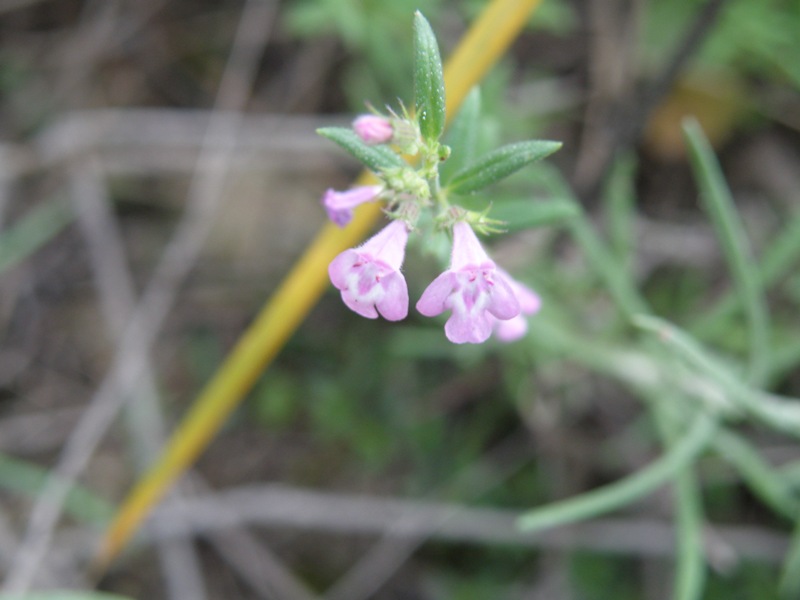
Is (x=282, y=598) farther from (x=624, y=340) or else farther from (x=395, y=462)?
(x=624, y=340)

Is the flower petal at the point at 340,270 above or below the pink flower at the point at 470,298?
above

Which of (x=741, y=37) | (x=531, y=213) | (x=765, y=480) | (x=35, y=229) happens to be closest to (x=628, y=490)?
(x=765, y=480)

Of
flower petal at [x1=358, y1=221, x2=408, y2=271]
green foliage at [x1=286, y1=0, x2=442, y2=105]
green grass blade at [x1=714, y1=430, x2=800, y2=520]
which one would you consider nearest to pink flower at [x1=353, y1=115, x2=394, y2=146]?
flower petal at [x1=358, y1=221, x2=408, y2=271]

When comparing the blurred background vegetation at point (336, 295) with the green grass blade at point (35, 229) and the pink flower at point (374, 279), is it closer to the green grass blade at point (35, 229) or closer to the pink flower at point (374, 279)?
the green grass blade at point (35, 229)

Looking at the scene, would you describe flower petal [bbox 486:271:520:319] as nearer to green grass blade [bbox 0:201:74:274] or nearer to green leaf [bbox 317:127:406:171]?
green leaf [bbox 317:127:406:171]

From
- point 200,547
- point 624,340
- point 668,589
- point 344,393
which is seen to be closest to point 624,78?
point 624,340

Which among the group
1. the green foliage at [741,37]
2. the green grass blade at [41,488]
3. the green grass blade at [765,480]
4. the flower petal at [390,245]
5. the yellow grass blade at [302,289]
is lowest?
the green grass blade at [765,480]

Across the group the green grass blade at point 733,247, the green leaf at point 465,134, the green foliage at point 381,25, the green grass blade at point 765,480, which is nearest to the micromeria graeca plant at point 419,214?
the green leaf at point 465,134

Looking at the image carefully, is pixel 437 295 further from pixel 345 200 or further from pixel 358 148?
pixel 358 148
